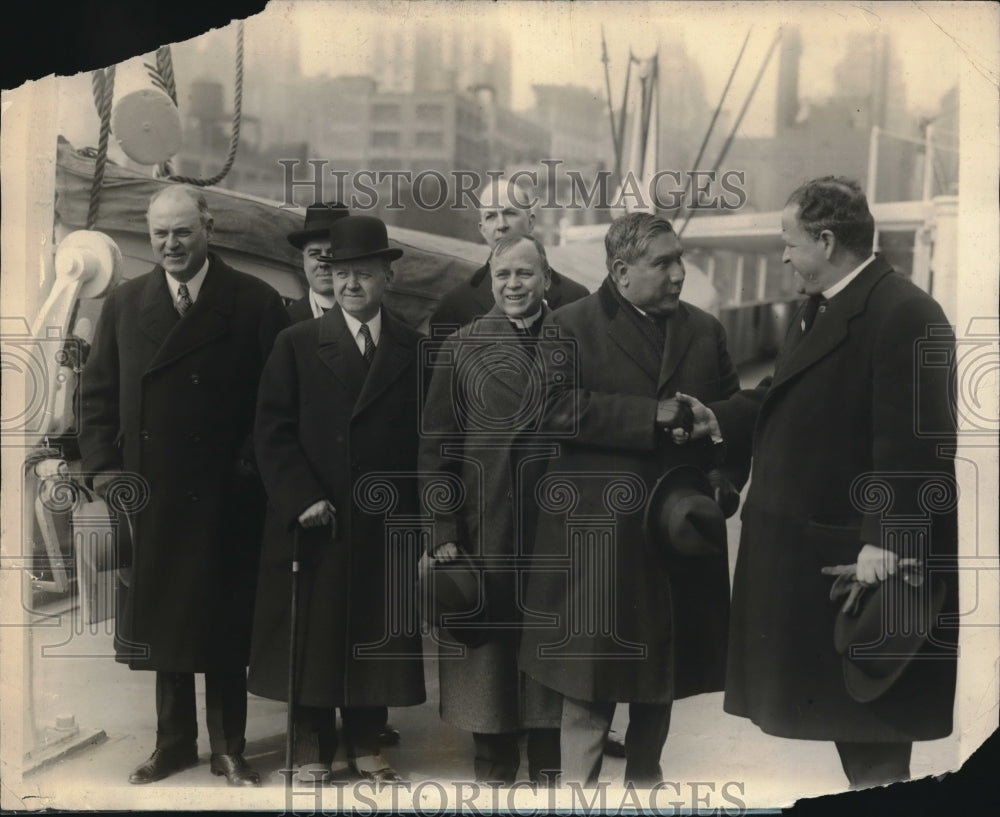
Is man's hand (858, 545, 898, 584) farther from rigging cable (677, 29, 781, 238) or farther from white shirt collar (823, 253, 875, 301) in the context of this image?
rigging cable (677, 29, 781, 238)

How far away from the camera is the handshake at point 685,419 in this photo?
17.7ft

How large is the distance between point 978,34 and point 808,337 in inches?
57.2

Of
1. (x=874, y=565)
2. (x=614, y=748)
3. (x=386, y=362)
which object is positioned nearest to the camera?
(x=874, y=565)

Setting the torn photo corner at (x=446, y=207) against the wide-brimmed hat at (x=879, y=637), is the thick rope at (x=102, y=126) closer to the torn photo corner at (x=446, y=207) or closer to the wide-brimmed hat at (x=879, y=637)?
the torn photo corner at (x=446, y=207)

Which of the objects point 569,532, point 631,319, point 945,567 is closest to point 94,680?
point 569,532

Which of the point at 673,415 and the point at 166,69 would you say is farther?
the point at 166,69

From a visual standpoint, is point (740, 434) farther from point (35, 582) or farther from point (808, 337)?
point (35, 582)

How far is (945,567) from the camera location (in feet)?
18.3

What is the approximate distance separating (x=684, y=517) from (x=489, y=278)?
1143 mm

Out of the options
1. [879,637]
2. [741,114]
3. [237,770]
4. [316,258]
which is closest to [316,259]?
[316,258]

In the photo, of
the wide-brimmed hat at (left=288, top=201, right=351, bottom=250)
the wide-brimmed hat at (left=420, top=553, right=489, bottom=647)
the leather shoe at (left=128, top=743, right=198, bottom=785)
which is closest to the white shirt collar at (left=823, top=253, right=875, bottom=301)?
the wide-brimmed hat at (left=420, top=553, right=489, bottom=647)

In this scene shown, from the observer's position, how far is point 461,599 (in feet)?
17.8

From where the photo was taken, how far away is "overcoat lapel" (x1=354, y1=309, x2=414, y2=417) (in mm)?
5430

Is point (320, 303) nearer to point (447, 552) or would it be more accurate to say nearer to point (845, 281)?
point (447, 552)
